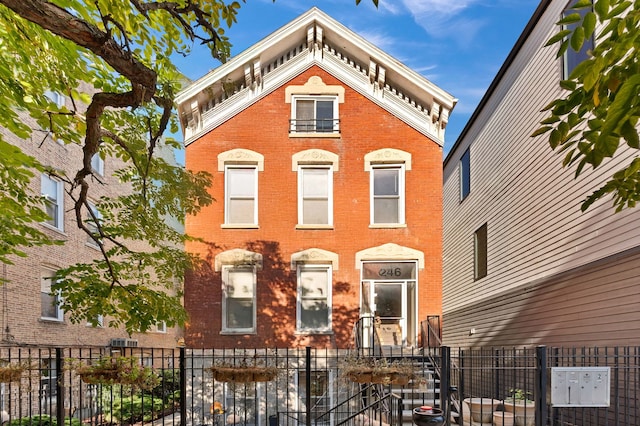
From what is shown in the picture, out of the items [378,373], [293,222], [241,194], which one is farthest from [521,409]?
[241,194]

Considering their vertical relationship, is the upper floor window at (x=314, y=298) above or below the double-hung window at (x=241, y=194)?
below

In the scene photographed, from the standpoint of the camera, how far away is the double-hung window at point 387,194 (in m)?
13.8

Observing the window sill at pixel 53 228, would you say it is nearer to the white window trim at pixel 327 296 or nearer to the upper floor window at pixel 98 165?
the upper floor window at pixel 98 165

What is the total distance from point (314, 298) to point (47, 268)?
391 inches

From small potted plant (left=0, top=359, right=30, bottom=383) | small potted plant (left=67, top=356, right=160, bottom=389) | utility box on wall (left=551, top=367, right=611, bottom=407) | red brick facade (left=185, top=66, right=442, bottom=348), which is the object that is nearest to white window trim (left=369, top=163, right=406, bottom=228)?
red brick facade (left=185, top=66, right=442, bottom=348)

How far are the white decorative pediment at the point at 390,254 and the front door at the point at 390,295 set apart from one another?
234 mm

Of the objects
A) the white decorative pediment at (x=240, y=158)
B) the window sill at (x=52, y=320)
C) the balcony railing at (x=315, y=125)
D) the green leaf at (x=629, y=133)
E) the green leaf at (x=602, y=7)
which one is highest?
the balcony railing at (x=315, y=125)

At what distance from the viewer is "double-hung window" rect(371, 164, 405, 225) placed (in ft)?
45.1

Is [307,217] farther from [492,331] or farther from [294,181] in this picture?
[492,331]

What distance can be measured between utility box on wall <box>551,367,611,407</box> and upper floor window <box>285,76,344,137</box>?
953 centimetres

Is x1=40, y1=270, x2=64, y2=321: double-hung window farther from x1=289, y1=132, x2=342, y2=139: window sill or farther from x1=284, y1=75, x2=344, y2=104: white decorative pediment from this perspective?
x1=284, y1=75, x2=344, y2=104: white decorative pediment

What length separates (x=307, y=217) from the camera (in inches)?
544

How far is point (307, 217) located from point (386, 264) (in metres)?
2.92

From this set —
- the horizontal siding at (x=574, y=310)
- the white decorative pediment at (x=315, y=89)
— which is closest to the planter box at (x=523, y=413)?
the horizontal siding at (x=574, y=310)
